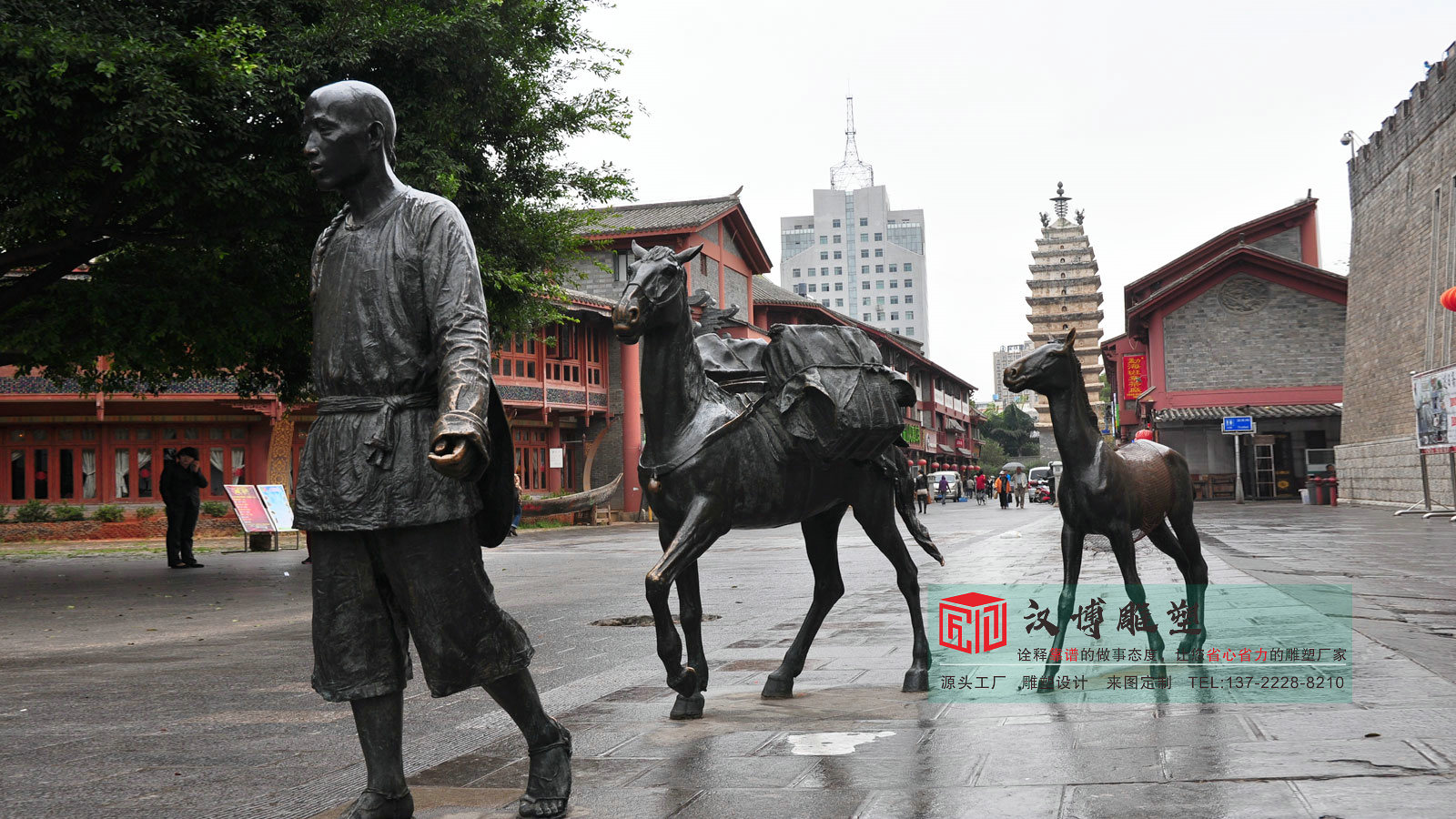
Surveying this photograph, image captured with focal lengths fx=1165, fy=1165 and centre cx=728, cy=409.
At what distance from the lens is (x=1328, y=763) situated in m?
3.70

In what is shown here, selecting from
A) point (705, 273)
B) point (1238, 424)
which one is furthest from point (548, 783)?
point (705, 273)

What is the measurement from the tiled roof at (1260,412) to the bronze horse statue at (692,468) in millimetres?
39396

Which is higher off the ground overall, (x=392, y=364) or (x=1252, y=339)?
(x=1252, y=339)

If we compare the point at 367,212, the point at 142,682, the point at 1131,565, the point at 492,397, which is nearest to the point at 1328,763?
the point at 1131,565

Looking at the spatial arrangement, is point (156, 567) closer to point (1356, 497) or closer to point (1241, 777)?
point (1241, 777)

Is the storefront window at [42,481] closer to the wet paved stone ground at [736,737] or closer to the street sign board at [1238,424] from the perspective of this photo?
the wet paved stone ground at [736,737]

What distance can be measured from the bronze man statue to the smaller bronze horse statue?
2.94 m

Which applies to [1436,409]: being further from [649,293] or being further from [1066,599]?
[649,293]

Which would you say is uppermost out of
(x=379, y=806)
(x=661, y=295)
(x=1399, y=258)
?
(x=1399, y=258)

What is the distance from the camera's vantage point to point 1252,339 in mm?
43719

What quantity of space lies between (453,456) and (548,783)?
1139 mm

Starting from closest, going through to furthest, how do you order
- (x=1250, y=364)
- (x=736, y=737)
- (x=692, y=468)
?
1. (x=736, y=737)
2. (x=692, y=468)
3. (x=1250, y=364)

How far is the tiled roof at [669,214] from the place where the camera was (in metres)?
42.4

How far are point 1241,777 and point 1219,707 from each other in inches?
50.0
